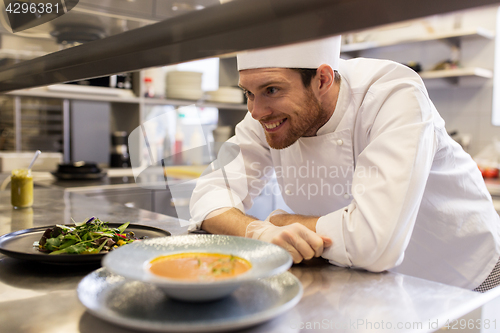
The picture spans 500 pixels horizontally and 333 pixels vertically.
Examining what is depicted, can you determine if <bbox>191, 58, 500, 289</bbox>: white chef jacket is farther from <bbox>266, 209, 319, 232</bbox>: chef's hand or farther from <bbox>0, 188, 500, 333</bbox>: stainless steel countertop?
<bbox>0, 188, 500, 333</bbox>: stainless steel countertop

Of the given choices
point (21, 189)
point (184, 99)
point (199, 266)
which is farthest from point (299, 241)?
point (184, 99)

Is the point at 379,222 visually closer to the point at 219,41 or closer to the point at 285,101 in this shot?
the point at 285,101

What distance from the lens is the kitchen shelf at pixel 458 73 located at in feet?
10.9

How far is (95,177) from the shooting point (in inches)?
121

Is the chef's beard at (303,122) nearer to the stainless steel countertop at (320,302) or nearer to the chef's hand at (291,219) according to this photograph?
the chef's hand at (291,219)

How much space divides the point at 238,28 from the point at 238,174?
3.32 feet

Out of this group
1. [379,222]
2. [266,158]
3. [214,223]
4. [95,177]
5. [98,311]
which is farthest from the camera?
[95,177]

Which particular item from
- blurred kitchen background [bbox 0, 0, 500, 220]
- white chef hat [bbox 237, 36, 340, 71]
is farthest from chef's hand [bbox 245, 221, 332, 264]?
blurred kitchen background [bbox 0, 0, 500, 220]

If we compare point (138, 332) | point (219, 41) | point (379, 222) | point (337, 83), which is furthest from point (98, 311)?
point (337, 83)

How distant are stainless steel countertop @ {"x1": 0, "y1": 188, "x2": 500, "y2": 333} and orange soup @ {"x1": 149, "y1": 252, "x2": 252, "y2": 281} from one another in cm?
9

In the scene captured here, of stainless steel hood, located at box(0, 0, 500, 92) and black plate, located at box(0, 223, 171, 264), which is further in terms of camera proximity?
black plate, located at box(0, 223, 171, 264)

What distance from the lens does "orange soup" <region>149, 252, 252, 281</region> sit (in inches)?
23.0

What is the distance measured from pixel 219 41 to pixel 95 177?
9.04 ft

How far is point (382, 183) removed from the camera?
104cm
